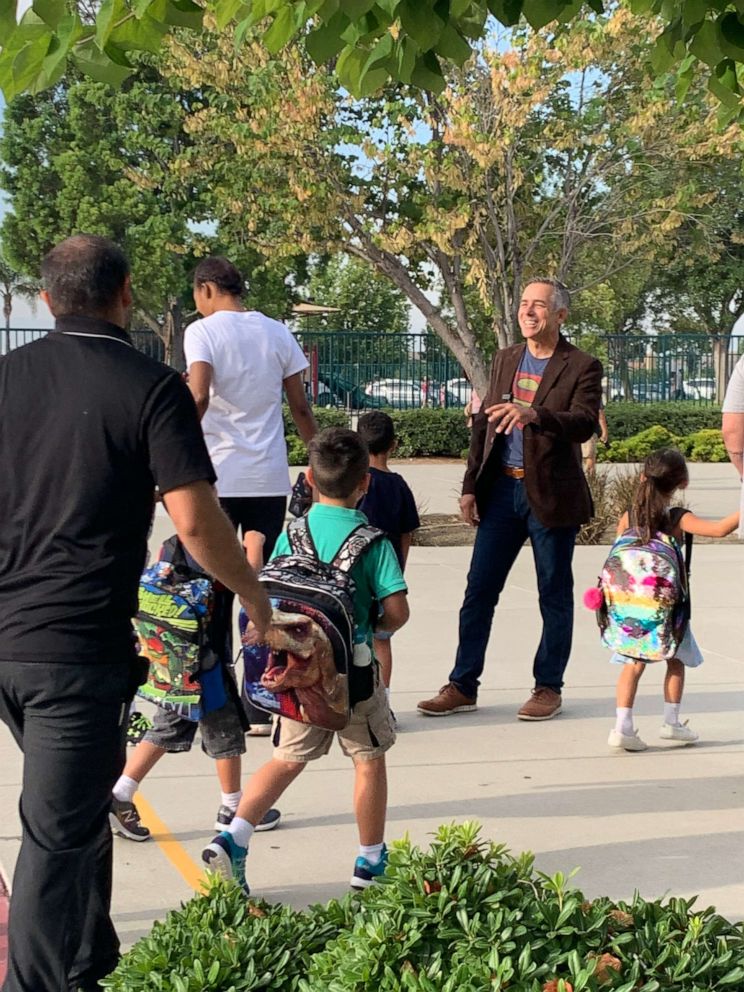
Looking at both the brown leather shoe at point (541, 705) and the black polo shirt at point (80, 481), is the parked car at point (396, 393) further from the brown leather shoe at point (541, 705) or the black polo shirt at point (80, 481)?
the black polo shirt at point (80, 481)

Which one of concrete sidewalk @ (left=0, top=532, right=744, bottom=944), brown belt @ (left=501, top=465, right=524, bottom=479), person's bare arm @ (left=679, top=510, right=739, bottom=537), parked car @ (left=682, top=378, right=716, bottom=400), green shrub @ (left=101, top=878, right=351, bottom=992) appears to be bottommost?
concrete sidewalk @ (left=0, top=532, right=744, bottom=944)

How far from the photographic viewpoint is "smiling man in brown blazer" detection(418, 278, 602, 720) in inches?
247

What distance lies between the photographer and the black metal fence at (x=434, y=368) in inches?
1094

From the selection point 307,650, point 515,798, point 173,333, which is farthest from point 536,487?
point 173,333

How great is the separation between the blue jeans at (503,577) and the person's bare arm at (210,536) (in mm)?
3196

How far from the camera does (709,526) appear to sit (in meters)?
5.46

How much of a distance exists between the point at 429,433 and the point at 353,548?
21.0 m

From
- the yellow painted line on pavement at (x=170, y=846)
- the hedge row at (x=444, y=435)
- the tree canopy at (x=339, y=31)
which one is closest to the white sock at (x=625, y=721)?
the yellow painted line on pavement at (x=170, y=846)

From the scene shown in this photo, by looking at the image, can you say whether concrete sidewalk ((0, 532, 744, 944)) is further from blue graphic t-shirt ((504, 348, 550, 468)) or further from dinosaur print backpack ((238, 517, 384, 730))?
blue graphic t-shirt ((504, 348, 550, 468))

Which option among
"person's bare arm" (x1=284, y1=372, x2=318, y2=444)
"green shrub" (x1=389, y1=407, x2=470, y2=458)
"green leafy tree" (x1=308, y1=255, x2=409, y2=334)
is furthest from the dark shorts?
"green leafy tree" (x1=308, y1=255, x2=409, y2=334)

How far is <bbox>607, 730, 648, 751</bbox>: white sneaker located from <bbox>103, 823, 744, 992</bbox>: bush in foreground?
130 inches

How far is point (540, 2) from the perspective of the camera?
345cm

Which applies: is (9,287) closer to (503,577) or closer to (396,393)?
(396,393)

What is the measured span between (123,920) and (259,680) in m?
0.81
